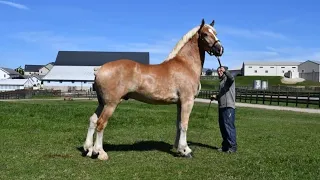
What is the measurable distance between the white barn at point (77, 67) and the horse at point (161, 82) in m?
96.6

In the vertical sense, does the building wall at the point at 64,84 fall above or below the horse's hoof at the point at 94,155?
above

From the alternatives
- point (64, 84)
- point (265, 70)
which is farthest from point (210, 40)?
point (265, 70)

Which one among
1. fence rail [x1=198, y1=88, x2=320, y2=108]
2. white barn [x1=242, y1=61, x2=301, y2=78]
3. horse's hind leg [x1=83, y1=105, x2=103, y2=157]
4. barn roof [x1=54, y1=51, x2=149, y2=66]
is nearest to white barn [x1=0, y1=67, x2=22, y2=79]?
barn roof [x1=54, y1=51, x2=149, y2=66]

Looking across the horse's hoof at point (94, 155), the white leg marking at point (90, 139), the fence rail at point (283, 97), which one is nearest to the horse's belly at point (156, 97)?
the white leg marking at point (90, 139)

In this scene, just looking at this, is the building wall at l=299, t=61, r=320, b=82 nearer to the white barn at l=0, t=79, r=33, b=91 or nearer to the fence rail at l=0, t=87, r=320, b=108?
the fence rail at l=0, t=87, r=320, b=108

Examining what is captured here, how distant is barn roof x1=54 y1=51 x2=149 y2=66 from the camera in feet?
406

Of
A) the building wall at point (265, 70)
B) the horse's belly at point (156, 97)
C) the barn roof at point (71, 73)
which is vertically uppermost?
the building wall at point (265, 70)

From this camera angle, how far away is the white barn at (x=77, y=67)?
112 meters

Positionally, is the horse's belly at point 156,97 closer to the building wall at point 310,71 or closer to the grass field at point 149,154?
the grass field at point 149,154

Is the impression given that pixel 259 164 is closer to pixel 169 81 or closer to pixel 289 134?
pixel 169 81

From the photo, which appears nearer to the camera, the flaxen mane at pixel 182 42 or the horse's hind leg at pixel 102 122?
the horse's hind leg at pixel 102 122

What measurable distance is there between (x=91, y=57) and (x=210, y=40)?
4682 inches

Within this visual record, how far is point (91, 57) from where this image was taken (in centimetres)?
12638

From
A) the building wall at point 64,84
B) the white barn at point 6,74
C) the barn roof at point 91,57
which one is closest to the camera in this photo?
the building wall at point 64,84
